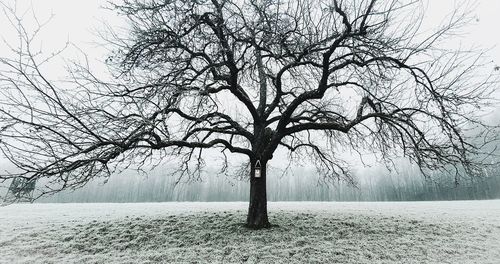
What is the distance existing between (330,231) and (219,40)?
17.5 feet

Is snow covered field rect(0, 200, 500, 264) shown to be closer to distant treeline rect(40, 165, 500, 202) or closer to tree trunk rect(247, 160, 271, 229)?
tree trunk rect(247, 160, 271, 229)

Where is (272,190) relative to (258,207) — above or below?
above

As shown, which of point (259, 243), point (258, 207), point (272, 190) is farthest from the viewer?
point (272, 190)

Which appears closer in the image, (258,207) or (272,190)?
(258,207)

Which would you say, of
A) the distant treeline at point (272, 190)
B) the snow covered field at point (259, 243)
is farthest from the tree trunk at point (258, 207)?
the distant treeline at point (272, 190)

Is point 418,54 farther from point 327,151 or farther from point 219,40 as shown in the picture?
point 327,151

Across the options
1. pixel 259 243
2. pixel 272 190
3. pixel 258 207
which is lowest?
pixel 259 243

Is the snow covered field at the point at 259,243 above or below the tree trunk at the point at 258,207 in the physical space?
below

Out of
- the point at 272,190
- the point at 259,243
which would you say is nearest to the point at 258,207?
the point at 259,243

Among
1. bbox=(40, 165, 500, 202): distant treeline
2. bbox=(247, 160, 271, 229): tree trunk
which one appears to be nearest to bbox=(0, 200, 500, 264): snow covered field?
bbox=(247, 160, 271, 229): tree trunk

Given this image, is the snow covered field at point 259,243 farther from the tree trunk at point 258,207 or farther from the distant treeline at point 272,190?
the distant treeline at point 272,190

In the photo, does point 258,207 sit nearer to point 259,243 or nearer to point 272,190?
point 259,243

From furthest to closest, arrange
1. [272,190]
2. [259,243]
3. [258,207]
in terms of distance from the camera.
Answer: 1. [272,190]
2. [258,207]
3. [259,243]

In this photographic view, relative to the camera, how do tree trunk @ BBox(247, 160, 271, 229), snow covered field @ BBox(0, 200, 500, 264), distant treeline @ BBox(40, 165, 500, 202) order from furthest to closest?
distant treeline @ BBox(40, 165, 500, 202)
tree trunk @ BBox(247, 160, 271, 229)
snow covered field @ BBox(0, 200, 500, 264)
